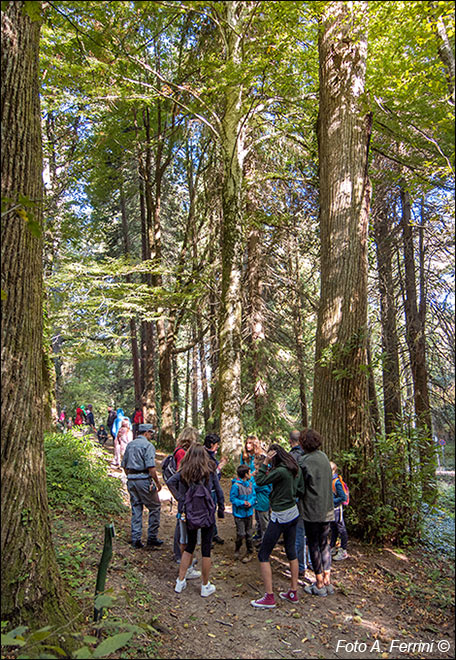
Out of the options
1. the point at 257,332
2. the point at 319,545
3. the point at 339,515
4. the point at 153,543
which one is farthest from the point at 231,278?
the point at 319,545

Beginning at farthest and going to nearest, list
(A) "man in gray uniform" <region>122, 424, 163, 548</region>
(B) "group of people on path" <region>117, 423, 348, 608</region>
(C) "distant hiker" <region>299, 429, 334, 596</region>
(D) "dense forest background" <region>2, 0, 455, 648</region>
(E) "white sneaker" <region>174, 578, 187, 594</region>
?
1. (A) "man in gray uniform" <region>122, 424, 163, 548</region>
2. (E) "white sneaker" <region>174, 578, 187, 594</region>
3. (C) "distant hiker" <region>299, 429, 334, 596</region>
4. (B) "group of people on path" <region>117, 423, 348, 608</region>
5. (D) "dense forest background" <region>2, 0, 455, 648</region>

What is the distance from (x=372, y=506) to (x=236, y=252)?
7.25 meters

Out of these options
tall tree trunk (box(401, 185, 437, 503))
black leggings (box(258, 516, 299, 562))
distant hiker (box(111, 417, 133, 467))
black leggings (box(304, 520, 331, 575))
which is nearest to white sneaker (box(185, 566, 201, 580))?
black leggings (box(258, 516, 299, 562))

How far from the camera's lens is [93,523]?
6.64 metres

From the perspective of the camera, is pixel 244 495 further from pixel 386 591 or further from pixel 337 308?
pixel 337 308

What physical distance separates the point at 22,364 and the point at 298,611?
386 cm

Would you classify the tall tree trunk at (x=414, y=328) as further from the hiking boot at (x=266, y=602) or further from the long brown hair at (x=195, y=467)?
the long brown hair at (x=195, y=467)

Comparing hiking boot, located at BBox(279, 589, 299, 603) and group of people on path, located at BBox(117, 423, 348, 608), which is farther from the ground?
group of people on path, located at BBox(117, 423, 348, 608)

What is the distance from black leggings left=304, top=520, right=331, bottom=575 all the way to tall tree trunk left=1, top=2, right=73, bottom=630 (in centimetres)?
269

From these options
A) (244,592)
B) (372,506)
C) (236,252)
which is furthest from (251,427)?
(244,592)

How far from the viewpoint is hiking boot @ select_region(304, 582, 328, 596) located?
501 centimetres

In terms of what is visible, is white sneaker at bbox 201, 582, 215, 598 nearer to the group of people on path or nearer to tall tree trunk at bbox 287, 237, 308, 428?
the group of people on path

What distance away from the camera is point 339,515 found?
231 inches

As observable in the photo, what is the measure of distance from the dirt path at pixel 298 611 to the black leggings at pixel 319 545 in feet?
1.16
